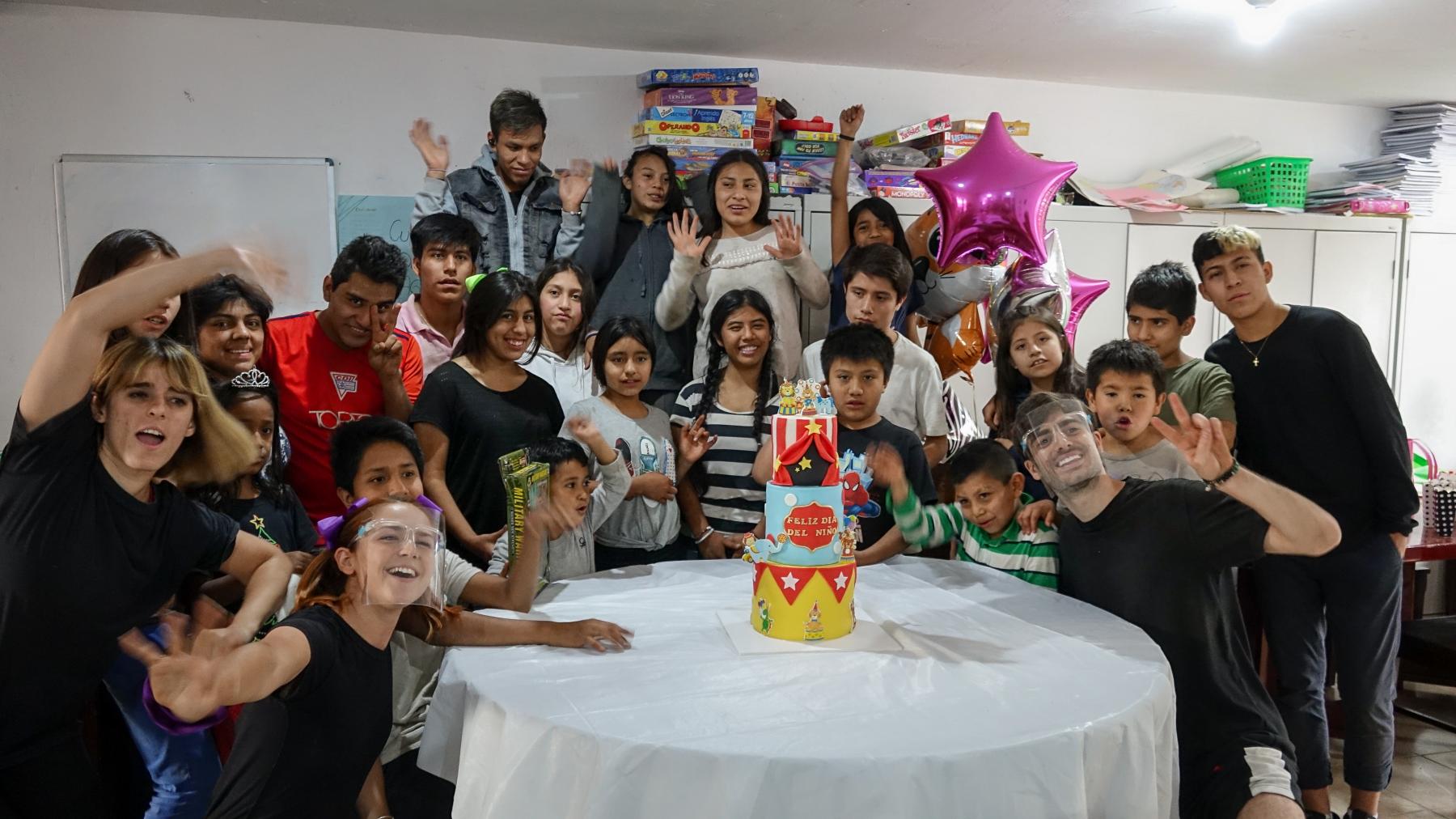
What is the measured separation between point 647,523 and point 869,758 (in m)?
1.35

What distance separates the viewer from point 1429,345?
5.42 metres

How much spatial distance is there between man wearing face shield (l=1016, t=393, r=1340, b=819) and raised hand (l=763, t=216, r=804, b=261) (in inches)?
43.0

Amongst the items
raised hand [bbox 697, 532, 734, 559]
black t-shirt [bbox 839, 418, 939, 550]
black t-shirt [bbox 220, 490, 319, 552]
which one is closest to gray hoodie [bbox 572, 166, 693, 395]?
raised hand [bbox 697, 532, 734, 559]

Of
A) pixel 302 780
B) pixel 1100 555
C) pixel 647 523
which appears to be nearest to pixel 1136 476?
pixel 1100 555

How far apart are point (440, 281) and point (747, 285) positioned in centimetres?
89

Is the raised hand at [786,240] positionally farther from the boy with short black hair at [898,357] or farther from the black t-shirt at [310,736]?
the black t-shirt at [310,736]

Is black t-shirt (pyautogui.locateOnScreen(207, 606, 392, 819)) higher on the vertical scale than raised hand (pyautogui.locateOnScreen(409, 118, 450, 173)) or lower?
lower

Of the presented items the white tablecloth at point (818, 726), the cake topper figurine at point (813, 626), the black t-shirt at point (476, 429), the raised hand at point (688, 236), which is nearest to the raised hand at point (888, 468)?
the white tablecloth at point (818, 726)

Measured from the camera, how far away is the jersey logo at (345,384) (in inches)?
98.6

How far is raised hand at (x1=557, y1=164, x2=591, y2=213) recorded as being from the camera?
129 inches

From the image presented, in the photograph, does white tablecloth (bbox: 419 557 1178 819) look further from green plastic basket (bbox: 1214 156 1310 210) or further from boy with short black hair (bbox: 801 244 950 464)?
green plastic basket (bbox: 1214 156 1310 210)

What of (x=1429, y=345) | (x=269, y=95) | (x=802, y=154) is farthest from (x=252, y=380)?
(x=1429, y=345)

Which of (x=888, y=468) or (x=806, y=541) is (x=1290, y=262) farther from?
(x=806, y=541)

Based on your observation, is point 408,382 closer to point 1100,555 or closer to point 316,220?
point 316,220
